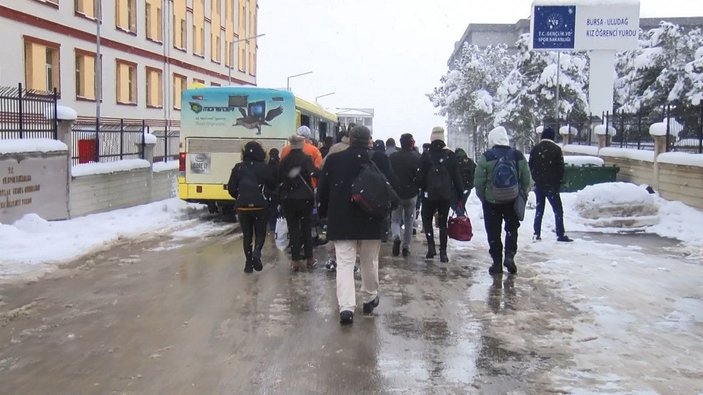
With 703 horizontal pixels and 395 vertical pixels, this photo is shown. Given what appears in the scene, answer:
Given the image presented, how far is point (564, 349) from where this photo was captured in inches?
247

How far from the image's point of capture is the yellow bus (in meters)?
16.3

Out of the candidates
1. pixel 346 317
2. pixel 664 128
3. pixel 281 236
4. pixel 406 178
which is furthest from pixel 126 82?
pixel 346 317

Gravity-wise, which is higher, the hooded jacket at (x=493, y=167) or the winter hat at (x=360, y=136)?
the winter hat at (x=360, y=136)

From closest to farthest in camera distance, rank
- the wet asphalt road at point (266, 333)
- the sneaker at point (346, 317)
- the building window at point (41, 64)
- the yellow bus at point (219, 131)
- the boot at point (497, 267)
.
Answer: the wet asphalt road at point (266, 333) < the sneaker at point (346, 317) < the boot at point (497, 267) < the yellow bus at point (219, 131) < the building window at point (41, 64)

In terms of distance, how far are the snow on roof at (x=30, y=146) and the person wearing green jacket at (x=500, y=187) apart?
839 centimetres

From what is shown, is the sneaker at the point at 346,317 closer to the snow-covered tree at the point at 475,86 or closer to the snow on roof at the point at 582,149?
the snow on roof at the point at 582,149

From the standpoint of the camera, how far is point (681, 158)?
1570 centimetres

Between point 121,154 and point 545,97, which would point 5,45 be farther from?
point 545,97

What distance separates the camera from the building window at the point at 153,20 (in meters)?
38.9

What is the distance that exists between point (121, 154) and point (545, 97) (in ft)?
83.9

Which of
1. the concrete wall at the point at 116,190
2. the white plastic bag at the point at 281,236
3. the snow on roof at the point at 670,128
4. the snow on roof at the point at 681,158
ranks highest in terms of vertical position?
the snow on roof at the point at 670,128

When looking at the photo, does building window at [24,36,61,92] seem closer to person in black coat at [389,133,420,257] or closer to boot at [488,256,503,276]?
A: person in black coat at [389,133,420,257]

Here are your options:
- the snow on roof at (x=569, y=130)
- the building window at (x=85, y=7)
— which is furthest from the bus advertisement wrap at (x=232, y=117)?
the building window at (x=85, y=7)

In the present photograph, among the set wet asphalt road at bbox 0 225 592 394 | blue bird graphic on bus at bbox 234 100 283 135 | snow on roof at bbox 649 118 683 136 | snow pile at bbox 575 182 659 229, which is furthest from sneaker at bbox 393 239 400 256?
snow on roof at bbox 649 118 683 136
